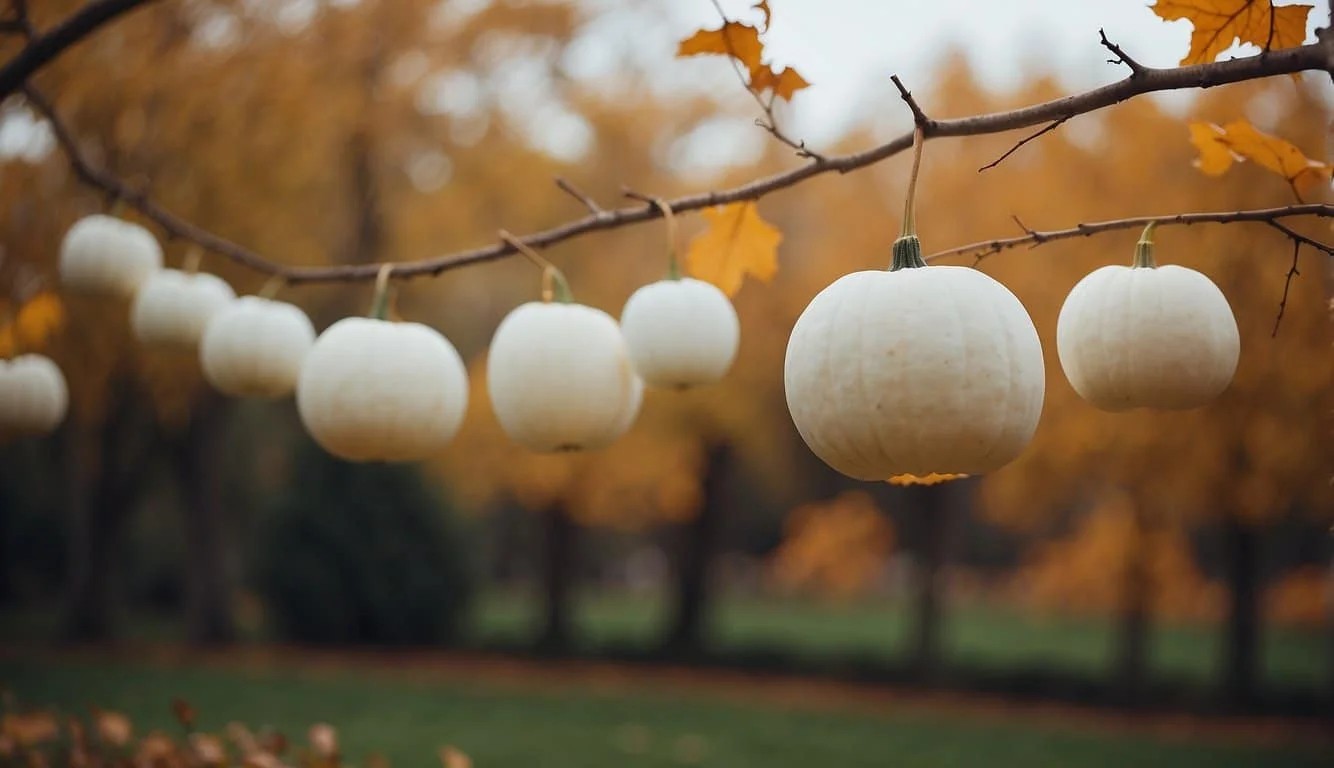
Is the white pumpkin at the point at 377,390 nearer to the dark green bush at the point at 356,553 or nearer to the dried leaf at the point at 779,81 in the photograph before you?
the dried leaf at the point at 779,81

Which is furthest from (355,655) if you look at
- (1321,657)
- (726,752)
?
(1321,657)

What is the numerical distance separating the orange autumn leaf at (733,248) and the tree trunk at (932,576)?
8499 mm

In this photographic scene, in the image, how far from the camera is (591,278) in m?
11.0

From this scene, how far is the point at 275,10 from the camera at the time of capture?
6211mm

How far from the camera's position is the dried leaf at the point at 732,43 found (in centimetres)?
141

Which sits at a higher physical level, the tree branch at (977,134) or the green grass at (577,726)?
the tree branch at (977,134)

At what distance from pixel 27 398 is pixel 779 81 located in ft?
6.39

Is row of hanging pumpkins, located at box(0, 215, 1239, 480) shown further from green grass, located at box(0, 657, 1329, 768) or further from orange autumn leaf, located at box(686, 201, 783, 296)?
green grass, located at box(0, 657, 1329, 768)

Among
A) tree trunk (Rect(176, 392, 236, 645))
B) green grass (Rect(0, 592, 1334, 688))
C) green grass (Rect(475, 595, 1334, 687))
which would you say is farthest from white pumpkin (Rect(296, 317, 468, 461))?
tree trunk (Rect(176, 392, 236, 645))

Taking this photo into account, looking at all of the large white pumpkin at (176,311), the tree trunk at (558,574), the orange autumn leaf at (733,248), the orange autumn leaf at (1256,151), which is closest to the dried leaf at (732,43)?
the orange autumn leaf at (733,248)

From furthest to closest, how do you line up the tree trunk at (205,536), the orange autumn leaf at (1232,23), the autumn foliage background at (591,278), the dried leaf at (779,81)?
the tree trunk at (205,536), the autumn foliage background at (591,278), the dried leaf at (779,81), the orange autumn leaf at (1232,23)

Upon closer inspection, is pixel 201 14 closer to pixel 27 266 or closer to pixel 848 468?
pixel 27 266

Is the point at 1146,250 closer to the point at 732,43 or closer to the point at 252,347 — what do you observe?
the point at 732,43

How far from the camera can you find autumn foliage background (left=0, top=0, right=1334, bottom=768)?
5.55m
